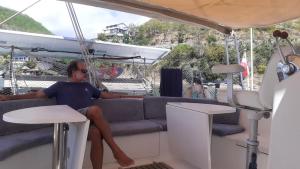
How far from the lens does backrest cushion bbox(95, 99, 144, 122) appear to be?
3057mm

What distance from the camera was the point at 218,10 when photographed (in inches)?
135

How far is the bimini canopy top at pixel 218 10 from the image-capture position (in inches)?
123

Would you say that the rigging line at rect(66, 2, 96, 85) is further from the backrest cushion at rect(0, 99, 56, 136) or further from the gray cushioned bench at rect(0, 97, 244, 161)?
the backrest cushion at rect(0, 99, 56, 136)

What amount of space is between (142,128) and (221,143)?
32.2 inches

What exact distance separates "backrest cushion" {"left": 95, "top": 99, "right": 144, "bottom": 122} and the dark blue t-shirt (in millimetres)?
304

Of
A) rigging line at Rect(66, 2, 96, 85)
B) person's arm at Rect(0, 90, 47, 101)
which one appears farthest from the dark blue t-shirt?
rigging line at Rect(66, 2, 96, 85)

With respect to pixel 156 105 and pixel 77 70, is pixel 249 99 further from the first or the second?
pixel 156 105

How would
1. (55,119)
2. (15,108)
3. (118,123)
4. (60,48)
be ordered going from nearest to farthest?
1. (55,119)
2. (15,108)
3. (118,123)
4. (60,48)

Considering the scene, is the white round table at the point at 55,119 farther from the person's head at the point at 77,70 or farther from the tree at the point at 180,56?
the tree at the point at 180,56

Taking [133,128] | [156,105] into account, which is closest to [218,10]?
[156,105]

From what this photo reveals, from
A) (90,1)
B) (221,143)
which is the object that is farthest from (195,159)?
(90,1)

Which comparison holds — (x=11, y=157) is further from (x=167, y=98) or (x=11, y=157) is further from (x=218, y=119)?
(x=218, y=119)

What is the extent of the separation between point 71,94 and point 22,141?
690 millimetres

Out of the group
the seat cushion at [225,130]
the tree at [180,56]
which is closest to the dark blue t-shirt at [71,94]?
the seat cushion at [225,130]
